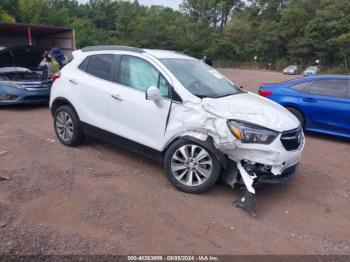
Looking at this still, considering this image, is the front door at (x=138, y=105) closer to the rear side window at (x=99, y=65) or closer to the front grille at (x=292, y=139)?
the rear side window at (x=99, y=65)

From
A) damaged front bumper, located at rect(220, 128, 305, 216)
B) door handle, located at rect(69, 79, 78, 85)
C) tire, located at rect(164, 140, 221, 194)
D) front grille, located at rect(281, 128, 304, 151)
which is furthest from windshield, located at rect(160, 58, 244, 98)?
door handle, located at rect(69, 79, 78, 85)

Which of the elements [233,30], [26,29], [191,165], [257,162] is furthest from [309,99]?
[233,30]

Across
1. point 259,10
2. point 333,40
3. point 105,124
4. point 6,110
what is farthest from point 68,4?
point 105,124

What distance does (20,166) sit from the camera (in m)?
4.88

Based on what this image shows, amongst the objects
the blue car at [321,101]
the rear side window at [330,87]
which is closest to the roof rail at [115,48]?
the blue car at [321,101]

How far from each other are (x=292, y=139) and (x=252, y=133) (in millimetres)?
595

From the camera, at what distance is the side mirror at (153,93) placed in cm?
412

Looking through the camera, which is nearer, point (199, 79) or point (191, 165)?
point (191, 165)

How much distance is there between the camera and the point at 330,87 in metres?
7.11

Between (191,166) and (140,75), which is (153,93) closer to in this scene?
(140,75)

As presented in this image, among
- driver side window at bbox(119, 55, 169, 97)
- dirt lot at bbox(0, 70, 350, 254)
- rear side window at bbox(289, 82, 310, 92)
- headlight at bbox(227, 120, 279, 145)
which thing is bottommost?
dirt lot at bbox(0, 70, 350, 254)

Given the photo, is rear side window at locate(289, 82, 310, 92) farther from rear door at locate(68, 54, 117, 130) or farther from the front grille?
rear door at locate(68, 54, 117, 130)

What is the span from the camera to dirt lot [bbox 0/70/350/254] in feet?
10.5

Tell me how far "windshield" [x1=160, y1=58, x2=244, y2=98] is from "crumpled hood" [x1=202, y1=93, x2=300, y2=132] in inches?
9.8
